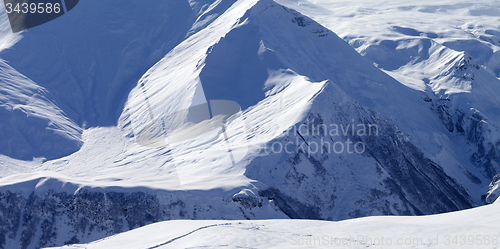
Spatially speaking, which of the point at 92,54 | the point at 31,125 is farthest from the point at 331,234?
the point at 92,54

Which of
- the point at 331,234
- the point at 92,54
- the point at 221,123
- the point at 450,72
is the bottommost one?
the point at 450,72

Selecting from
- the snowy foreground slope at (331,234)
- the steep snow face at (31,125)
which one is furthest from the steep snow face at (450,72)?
the steep snow face at (31,125)

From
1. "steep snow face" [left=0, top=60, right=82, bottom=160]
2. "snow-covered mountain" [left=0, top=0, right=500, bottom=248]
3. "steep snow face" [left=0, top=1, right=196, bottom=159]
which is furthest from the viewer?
"steep snow face" [left=0, top=1, right=196, bottom=159]

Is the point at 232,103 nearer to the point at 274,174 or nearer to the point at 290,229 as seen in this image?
the point at 274,174

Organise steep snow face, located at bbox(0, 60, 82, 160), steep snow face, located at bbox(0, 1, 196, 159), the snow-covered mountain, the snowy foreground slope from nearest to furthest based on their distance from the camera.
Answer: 1. the snowy foreground slope
2. the snow-covered mountain
3. steep snow face, located at bbox(0, 60, 82, 160)
4. steep snow face, located at bbox(0, 1, 196, 159)

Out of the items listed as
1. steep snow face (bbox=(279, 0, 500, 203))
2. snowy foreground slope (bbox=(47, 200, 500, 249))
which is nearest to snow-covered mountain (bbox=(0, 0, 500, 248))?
steep snow face (bbox=(279, 0, 500, 203))

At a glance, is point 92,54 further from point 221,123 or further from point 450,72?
point 450,72

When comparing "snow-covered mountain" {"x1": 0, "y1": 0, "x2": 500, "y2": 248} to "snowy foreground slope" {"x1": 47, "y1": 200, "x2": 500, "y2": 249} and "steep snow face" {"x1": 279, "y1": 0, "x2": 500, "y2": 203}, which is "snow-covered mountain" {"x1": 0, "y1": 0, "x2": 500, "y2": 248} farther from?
"snowy foreground slope" {"x1": 47, "y1": 200, "x2": 500, "y2": 249}
